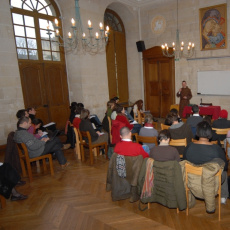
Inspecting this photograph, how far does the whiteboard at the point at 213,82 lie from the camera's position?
796 cm

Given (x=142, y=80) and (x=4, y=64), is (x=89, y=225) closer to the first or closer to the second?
(x=4, y=64)

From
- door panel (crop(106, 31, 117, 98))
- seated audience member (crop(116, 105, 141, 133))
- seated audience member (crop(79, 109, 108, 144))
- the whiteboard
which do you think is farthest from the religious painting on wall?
seated audience member (crop(79, 109, 108, 144))

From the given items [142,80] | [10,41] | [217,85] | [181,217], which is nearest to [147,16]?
[142,80]

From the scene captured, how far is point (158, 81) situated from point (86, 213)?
25.7 ft

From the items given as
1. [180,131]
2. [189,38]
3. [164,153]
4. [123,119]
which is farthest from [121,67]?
[164,153]

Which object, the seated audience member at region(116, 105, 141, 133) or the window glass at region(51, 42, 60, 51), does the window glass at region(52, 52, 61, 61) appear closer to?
the window glass at region(51, 42, 60, 51)

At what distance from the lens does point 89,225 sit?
8.81 ft

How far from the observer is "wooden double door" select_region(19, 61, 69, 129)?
6723mm

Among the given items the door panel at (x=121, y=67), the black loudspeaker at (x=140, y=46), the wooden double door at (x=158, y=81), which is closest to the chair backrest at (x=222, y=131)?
the wooden double door at (x=158, y=81)

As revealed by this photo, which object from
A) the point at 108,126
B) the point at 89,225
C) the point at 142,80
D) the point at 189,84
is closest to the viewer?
the point at 89,225

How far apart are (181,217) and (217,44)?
7219 mm

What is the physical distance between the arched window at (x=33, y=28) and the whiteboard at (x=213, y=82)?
18.6ft

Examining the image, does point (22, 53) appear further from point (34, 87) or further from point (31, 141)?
point (31, 141)

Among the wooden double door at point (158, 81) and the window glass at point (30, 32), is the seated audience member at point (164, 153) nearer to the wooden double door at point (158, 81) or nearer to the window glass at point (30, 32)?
the window glass at point (30, 32)
